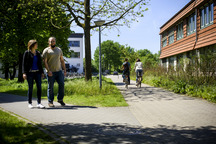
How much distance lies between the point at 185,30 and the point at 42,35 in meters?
12.8

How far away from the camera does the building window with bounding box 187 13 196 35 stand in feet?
53.0

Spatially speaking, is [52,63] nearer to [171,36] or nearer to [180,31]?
[180,31]

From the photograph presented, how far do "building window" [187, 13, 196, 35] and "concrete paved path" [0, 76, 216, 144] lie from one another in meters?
11.7

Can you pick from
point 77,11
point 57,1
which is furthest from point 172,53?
point 57,1

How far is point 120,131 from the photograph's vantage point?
3822mm

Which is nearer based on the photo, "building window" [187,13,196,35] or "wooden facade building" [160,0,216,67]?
"wooden facade building" [160,0,216,67]

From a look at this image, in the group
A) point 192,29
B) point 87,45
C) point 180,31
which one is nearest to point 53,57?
point 87,45

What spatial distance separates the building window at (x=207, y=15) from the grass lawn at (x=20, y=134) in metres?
13.1

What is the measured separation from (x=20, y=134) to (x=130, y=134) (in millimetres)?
1927

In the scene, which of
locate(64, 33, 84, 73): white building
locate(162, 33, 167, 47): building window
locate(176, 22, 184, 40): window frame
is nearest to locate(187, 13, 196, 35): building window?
locate(176, 22, 184, 40): window frame

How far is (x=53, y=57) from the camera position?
604 centimetres

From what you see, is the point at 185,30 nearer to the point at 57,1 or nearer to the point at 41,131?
the point at 57,1

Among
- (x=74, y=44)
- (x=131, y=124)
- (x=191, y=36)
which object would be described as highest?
(x=74, y=44)

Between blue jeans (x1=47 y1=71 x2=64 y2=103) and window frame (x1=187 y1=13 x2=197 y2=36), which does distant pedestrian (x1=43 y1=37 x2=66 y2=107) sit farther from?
window frame (x1=187 y1=13 x2=197 y2=36)
